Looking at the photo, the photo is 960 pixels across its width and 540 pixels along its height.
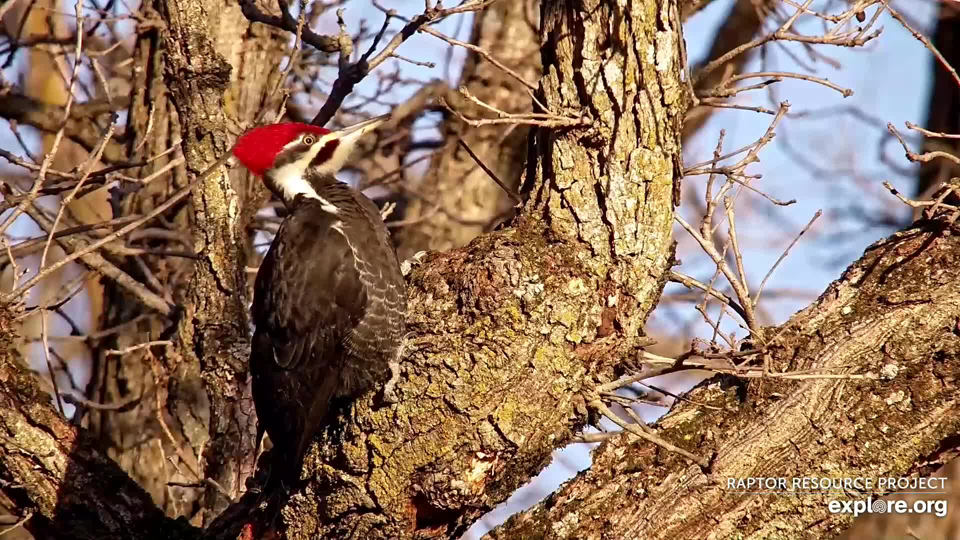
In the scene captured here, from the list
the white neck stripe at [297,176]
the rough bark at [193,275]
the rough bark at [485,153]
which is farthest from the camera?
the rough bark at [485,153]

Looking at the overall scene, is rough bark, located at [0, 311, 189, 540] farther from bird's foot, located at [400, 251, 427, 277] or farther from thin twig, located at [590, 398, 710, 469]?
thin twig, located at [590, 398, 710, 469]

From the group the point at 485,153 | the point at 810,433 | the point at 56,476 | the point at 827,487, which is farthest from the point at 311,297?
the point at 485,153

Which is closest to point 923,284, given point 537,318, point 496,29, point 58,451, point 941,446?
point 941,446

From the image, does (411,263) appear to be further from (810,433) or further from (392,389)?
(810,433)

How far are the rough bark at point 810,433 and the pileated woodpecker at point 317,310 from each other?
923 millimetres

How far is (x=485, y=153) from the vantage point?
299 inches

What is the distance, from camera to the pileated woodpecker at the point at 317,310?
4.14 meters

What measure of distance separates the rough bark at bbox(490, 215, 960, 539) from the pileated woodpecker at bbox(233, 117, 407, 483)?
0.92m

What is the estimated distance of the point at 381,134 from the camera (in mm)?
6949

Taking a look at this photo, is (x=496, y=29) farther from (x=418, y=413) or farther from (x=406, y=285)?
(x=418, y=413)

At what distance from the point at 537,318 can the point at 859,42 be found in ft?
4.59

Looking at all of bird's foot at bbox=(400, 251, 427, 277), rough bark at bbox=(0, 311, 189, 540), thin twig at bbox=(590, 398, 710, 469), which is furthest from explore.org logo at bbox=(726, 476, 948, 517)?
rough bark at bbox=(0, 311, 189, 540)

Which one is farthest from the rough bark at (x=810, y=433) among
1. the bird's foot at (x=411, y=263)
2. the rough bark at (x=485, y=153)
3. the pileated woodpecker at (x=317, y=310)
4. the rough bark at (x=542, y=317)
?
the rough bark at (x=485, y=153)

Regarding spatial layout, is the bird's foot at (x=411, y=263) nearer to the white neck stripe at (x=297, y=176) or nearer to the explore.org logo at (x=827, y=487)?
the white neck stripe at (x=297, y=176)
